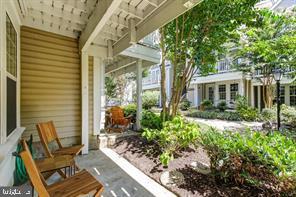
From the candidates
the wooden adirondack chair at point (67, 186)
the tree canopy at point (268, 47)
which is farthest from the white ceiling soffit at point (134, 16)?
the tree canopy at point (268, 47)

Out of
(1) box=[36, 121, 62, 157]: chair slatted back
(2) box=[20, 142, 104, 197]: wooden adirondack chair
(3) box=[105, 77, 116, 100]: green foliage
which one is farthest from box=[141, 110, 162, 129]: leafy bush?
(3) box=[105, 77, 116, 100]: green foliage

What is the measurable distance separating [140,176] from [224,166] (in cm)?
153

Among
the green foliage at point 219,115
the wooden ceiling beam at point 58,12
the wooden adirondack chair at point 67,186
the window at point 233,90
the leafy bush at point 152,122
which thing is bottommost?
the green foliage at point 219,115

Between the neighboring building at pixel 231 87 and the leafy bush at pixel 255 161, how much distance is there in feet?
34.6

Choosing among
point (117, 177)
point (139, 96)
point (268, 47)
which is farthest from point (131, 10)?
point (268, 47)

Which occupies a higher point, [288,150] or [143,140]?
[288,150]

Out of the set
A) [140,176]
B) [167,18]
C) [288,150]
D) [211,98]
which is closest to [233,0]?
[167,18]

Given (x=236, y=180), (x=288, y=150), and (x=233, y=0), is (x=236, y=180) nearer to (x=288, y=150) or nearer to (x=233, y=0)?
(x=288, y=150)

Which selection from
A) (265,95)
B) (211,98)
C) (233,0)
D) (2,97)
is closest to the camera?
(2,97)

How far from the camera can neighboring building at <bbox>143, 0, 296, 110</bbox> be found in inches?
561

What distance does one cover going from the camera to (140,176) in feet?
12.4

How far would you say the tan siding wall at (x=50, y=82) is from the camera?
13.7 ft

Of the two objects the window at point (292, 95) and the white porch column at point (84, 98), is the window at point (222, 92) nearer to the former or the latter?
the window at point (292, 95)

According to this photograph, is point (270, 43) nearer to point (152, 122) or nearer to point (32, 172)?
point (152, 122)
